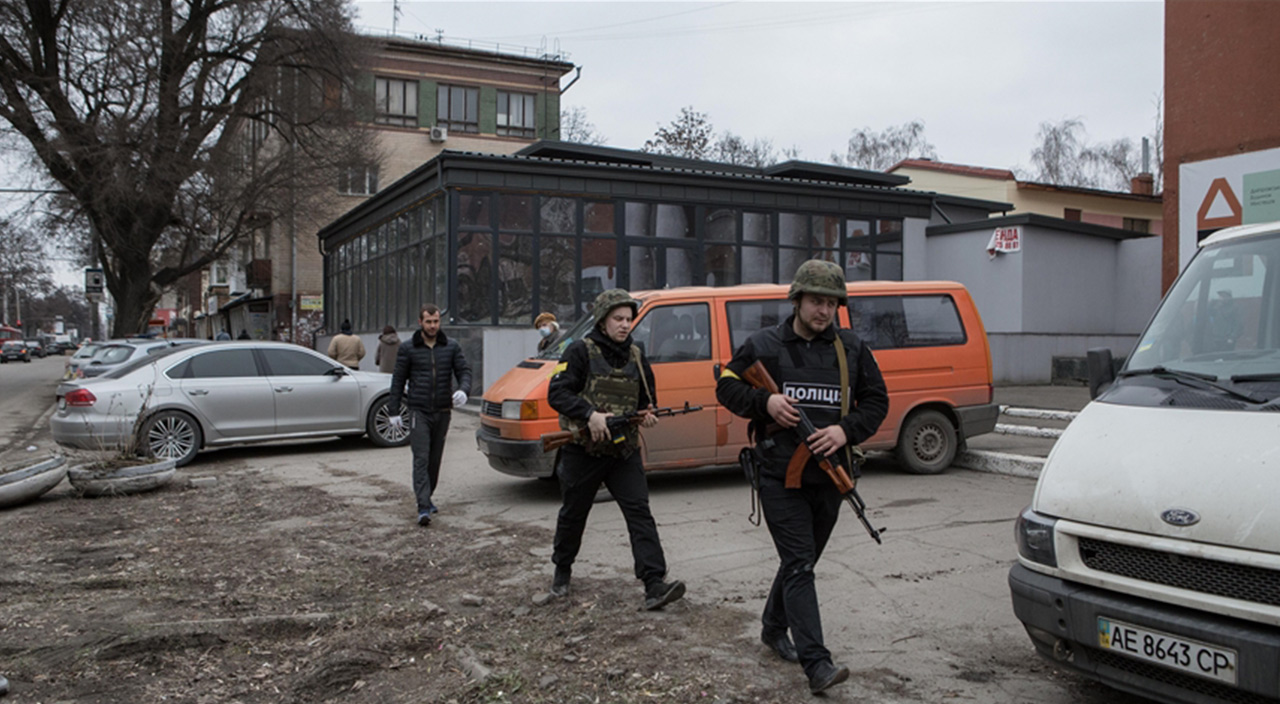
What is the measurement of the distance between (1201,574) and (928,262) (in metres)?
20.9

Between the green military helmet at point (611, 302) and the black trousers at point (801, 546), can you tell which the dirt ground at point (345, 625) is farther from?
the green military helmet at point (611, 302)

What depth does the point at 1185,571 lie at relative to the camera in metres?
3.18

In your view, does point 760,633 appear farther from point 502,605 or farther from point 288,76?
point 288,76

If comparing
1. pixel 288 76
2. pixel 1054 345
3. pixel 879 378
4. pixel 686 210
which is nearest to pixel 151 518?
Result: pixel 879 378

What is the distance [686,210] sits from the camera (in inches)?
811

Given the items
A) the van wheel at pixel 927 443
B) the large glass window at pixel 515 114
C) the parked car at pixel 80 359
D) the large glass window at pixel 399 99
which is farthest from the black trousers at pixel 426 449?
the large glass window at pixel 515 114

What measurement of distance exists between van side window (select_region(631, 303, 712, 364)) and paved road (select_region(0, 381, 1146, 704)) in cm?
131

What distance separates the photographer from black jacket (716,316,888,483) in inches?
161

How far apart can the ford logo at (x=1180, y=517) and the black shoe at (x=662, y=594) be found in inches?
98.1

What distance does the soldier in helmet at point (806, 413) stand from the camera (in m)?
3.96

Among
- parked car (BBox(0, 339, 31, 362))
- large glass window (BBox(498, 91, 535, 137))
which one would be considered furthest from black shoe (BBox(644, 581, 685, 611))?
parked car (BBox(0, 339, 31, 362))

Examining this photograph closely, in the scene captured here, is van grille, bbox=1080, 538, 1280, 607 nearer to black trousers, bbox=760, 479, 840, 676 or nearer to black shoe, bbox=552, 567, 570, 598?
black trousers, bbox=760, 479, 840, 676

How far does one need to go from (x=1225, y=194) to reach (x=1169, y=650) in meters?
9.81

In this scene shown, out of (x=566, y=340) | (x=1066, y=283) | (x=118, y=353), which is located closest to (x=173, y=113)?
(x=118, y=353)
